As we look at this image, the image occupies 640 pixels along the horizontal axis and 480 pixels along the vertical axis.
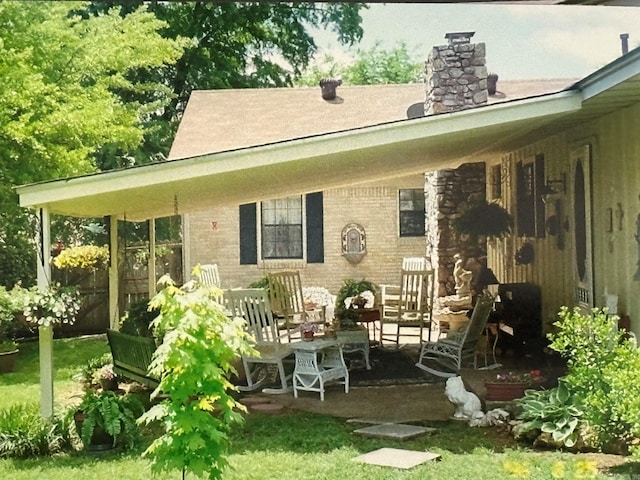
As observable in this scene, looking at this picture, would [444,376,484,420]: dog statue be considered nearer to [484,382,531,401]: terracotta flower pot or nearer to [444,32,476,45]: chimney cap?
[484,382,531,401]: terracotta flower pot

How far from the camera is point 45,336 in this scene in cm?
450

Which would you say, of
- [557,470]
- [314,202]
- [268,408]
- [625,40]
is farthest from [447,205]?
[557,470]

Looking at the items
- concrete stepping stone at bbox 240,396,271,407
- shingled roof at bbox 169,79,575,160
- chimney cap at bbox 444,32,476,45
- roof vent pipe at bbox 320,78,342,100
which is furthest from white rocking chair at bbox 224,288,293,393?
chimney cap at bbox 444,32,476,45

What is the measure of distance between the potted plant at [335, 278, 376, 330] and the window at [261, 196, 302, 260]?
1.18 ft

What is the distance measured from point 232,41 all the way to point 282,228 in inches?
39.3

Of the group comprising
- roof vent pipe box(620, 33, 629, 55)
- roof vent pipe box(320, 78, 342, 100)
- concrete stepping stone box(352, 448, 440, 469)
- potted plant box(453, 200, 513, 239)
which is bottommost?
concrete stepping stone box(352, 448, 440, 469)

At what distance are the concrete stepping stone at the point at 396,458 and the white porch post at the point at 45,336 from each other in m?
1.53

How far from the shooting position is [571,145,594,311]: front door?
5102 mm

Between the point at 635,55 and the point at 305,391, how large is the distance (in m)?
2.63

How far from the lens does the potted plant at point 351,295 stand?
4.98m

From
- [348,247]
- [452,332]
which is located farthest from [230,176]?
[452,332]

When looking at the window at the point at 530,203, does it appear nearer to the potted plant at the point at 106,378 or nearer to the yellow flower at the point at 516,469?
the yellow flower at the point at 516,469

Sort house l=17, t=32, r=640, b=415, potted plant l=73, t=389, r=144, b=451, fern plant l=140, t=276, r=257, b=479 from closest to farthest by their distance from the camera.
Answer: fern plant l=140, t=276, r=257, b=479
potted plant l=73, t=389, r=144, b=451
house l=17, t=32, r=640, b=415

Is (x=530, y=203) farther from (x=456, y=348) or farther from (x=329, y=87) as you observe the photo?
(x=329, y=87)
